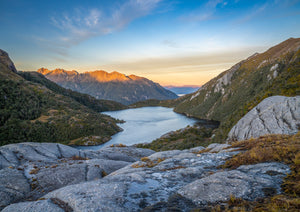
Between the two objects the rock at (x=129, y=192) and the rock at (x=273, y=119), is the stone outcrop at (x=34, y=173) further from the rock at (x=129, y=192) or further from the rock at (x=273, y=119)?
the rock at (x=273, y=119)

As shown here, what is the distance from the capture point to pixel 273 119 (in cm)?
2116

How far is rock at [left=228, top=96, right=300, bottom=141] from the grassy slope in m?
95.8

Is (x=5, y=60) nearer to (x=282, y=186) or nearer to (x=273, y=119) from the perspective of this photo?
(x=273, y=119)

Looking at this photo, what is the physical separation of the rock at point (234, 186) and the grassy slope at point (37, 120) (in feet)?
347

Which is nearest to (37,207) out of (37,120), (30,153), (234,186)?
(234,186)

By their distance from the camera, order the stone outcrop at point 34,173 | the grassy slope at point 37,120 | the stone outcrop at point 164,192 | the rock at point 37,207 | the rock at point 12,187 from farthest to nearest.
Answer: the grassy slope at point 37,120 → the stone outcrop at point 34,173 → the rock at point 12,187 → the rock at point 37,207 → the stone outcrop at point 164,192

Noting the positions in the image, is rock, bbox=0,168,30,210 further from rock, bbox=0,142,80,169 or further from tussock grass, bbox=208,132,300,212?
tussock grass, bbox=208,132,300,212

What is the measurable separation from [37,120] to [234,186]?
12256 cm

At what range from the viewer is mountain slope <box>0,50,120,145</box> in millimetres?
87094

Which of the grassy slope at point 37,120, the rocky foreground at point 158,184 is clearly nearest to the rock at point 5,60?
the grassy slope at point 37,120

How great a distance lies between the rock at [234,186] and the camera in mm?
5520

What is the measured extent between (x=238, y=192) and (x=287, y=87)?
143 ft

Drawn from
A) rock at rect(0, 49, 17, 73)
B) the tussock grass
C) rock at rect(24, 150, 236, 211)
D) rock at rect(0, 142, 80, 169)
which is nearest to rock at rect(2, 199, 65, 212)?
rock at rect(24, 150, 236, 211)

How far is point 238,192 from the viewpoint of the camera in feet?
18.4
